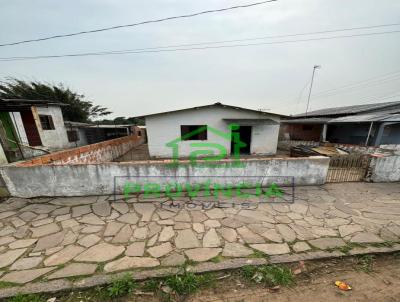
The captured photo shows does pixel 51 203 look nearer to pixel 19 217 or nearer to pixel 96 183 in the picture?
pixel 19 217

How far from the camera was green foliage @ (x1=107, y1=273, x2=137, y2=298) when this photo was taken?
1.95m

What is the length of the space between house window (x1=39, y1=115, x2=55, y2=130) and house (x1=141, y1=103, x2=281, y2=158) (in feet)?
26.0

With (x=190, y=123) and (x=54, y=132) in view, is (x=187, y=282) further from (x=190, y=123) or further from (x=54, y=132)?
(x=54, y=132)

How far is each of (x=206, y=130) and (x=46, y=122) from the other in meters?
11.8

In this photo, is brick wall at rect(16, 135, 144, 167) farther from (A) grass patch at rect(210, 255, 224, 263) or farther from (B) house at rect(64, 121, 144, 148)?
(A) grass patch at rect(210, 255, 224, 263)

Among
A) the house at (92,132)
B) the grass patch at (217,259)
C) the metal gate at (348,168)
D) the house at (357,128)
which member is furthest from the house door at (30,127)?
the house at (357,128)

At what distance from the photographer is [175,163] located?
4418 mm

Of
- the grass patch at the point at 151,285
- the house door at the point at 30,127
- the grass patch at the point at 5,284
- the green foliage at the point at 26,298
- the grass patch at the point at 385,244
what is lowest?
the grass patch at the point at 385,244

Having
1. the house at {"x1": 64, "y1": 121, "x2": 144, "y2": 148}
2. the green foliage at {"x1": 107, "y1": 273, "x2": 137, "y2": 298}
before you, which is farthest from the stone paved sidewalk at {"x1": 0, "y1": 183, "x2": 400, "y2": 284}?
the house at {"x1": 64, "y1": 121, "x2": 144, "y2": 148}

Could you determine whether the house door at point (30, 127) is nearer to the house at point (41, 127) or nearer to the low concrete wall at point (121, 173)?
the house at point (41, 127)

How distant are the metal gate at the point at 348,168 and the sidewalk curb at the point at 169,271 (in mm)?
2878

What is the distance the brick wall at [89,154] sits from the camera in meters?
4.58

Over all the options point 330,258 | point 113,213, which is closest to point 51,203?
point 113,213

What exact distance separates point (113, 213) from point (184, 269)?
2.27m
